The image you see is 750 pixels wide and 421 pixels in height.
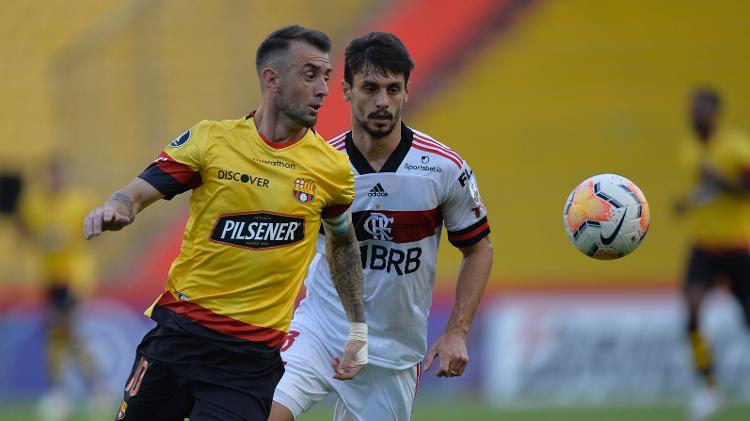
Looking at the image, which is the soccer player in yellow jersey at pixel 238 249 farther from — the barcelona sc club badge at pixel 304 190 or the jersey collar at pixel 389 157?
the jersey collar at pixel 389 157

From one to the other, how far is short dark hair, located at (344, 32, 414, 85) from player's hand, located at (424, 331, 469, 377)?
4.48ft

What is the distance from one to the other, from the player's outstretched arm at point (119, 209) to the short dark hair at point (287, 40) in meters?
0.86

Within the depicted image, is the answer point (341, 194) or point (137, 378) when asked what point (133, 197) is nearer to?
point (137, 378)

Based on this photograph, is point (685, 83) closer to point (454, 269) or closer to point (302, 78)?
point (454, 269)

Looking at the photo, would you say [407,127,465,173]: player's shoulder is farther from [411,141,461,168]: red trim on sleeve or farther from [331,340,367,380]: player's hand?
[331,340,367,380]: player's hand

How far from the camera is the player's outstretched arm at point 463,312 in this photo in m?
6.07

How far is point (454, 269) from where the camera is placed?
52.1 feet

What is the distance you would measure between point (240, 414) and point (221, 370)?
22 cm

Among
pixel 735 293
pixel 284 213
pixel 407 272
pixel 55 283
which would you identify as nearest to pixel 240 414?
pixel 284 213

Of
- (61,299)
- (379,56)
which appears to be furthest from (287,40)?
(61,299)

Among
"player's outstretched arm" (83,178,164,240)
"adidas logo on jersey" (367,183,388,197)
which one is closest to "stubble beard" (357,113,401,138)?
"adidas logo on jersey" (367,183,388,197)

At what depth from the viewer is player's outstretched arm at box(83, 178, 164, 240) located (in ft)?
15.4

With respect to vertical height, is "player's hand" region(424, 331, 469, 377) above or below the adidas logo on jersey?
below

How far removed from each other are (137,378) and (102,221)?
0.97 m
